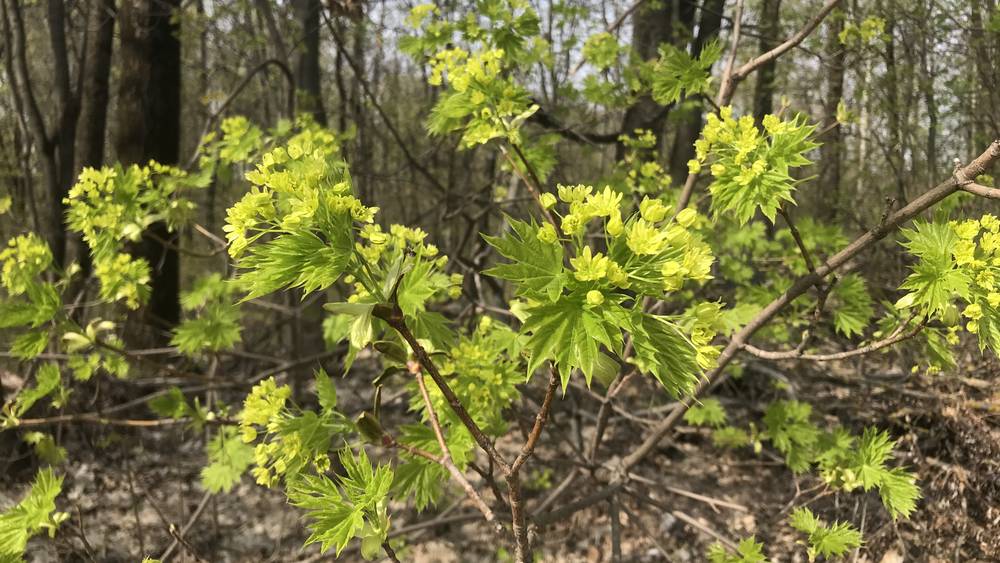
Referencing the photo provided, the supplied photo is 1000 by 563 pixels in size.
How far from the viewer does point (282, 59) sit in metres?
4.32

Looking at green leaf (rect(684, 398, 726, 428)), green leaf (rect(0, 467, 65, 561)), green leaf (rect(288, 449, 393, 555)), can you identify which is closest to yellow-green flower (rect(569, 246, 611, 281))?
green leaf (rect(288, 449, 393, 555))

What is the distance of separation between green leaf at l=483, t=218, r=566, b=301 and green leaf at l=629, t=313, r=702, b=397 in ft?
0.56

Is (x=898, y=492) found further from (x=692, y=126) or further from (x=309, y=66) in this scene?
(x=309, y=66)

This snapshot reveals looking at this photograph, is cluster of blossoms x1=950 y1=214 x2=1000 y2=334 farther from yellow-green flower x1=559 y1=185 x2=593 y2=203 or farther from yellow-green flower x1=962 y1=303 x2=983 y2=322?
yellow-green flower x1=559 y1=185 x2=593 y2=203

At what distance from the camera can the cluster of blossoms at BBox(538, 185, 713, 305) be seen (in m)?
1.02

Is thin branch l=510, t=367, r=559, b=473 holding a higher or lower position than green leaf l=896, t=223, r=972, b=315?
lower

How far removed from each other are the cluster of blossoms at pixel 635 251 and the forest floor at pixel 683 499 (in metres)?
1.85

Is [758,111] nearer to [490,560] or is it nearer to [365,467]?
[490,560]

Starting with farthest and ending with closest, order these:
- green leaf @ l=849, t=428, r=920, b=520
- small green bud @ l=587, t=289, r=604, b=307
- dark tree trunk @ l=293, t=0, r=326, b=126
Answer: dark tree trunk @ l=293, t=0, r=326, b=126, green leaf @ l=849, t=428, r=920, b=520, small green bud @ l=587, t=289, r=604, b=307

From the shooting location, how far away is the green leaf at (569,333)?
1.01m

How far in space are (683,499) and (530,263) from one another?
134 inches

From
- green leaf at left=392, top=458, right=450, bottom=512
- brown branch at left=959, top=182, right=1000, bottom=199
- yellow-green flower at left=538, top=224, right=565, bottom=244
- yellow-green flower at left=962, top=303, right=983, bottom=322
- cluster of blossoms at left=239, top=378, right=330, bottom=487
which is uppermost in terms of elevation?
brown branch at left=959, top=182, right=1000, bottom=199

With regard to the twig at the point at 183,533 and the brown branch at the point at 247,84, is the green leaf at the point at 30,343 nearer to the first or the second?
the twig at the point at 183,533

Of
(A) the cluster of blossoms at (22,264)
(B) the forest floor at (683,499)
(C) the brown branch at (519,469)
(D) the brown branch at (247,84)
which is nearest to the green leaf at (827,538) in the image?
(B) the forest floor at (683,499)
